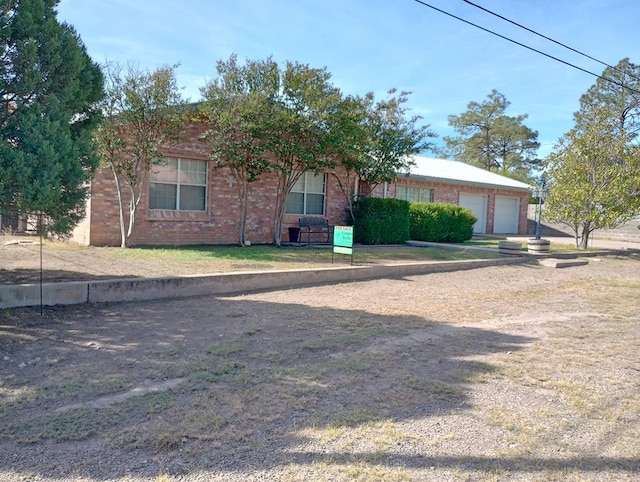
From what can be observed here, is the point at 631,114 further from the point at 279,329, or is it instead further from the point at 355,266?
the point at 279,329

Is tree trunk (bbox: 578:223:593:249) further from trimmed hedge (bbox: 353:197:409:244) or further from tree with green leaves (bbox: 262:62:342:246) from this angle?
tree with green leaves (bbox: 262:62:342:246)

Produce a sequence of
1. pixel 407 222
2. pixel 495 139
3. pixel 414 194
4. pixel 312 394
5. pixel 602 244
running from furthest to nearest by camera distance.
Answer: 1. pixel 495 139
2. pixel 414 194
3. pixel 602 244
4. pixel 407 222
5. pixel 312 394

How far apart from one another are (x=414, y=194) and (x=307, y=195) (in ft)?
25.7

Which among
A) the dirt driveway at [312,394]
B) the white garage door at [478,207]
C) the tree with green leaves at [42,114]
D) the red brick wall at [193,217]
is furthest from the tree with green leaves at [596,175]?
the tree with green leaves at [42,114]

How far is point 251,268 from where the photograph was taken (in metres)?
10.3

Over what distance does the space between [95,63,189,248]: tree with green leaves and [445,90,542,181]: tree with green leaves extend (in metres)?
44.4

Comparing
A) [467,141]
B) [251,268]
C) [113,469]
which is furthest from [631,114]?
[113,469]

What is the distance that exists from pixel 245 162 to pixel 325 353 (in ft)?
31.3

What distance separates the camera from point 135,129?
492 inches

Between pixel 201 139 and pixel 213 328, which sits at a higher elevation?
pixel 201 139

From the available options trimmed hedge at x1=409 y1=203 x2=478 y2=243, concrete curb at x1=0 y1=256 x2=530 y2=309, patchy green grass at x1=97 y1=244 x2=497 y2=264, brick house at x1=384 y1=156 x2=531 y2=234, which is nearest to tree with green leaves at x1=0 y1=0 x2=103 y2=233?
concrete curb at x1=0 y1=256 x2=530 y2=309

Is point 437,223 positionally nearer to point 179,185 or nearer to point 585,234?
point 585,234

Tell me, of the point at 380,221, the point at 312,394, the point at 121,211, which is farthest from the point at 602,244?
the point at 312,394

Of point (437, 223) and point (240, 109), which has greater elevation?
point (240, 109)
